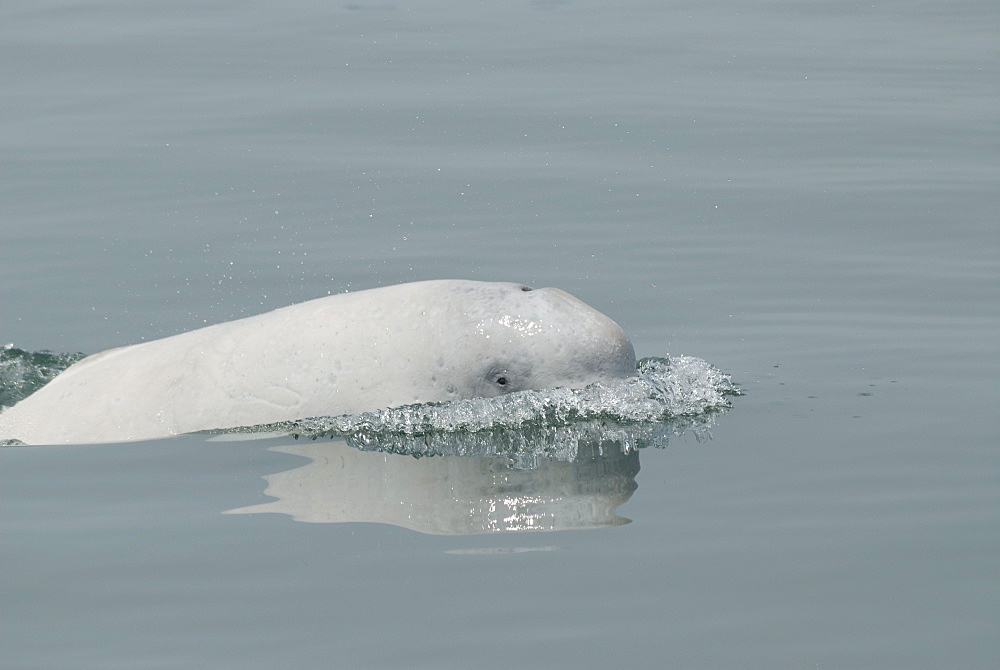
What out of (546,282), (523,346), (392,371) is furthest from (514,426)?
(546,282)

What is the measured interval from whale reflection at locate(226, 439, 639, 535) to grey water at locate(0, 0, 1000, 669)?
4 centimetres

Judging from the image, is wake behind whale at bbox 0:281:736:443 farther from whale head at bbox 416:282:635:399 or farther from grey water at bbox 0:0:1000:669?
grey water at bbox 0:0:1000:669

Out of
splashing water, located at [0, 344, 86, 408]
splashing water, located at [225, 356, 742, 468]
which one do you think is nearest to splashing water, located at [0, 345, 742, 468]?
splashing water, located at [225, 356, 742, 468]

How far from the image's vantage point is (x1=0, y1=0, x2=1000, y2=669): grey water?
699 cm

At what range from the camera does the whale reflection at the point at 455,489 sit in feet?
26.4

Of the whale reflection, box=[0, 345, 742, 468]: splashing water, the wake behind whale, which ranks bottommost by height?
the whale reflection

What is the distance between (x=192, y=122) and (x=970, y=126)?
9.39m

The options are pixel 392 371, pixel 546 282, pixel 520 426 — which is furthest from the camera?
pixel 546 282

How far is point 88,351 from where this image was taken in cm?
1244

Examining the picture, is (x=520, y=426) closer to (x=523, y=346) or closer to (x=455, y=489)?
(x=523, y=346)

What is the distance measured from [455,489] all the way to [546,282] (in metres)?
5.28

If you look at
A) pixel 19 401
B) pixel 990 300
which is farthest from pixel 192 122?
pixel 990 300

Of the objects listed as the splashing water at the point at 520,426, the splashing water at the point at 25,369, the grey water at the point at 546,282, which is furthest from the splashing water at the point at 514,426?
the splashing water at the point at 25,369

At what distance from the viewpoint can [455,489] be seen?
8516mm
